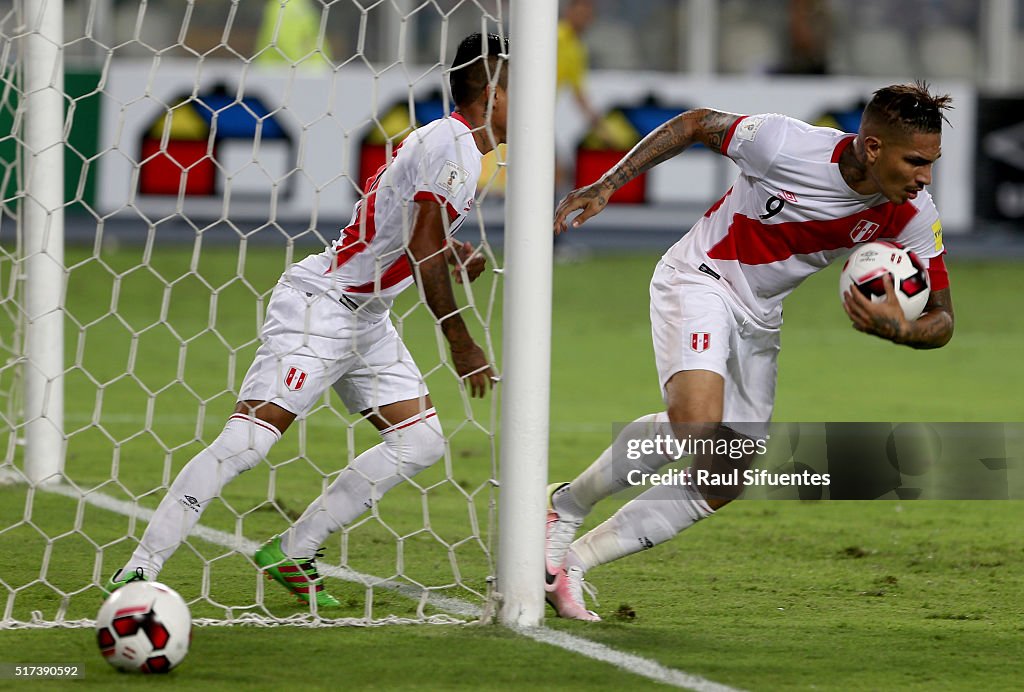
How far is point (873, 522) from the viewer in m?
6.13

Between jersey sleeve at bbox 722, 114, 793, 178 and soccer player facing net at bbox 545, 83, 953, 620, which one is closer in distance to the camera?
soccer player facing net at bbox 545, 83, 953, 620

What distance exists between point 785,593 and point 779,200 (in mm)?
1260

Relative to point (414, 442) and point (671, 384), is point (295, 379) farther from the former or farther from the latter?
point (671, 384)

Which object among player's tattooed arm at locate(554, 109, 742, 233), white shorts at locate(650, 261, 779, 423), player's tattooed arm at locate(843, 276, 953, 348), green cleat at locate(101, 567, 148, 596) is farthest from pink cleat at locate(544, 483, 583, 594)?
green cleat at locate(101, 567, 148, 596)

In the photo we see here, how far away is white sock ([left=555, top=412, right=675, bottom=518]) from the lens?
182 inches

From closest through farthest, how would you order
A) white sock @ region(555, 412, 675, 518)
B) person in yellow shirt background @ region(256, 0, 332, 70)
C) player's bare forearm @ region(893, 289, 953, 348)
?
player's bare forearm @ region(893, 289, 953, 348) → white sock @ region(555, 412, 675, 518) → person in yellow shirt background @ region(256, 0, 332, 70)

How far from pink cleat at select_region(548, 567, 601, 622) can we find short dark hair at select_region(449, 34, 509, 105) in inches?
57.3

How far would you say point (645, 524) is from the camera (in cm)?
458

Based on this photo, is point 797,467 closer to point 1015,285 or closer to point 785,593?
point 785,593

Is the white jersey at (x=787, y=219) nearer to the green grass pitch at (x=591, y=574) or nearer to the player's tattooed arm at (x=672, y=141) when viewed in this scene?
the player's tattooed arm at (x=672, y=141)

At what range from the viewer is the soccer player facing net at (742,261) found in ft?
14.6

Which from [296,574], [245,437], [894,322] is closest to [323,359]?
[245,437]

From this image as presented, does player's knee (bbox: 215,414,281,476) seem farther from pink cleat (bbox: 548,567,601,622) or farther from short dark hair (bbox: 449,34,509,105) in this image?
short dark hair (bbox: 449,34,509,105)

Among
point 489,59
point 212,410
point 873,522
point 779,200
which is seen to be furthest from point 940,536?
point 212,410
